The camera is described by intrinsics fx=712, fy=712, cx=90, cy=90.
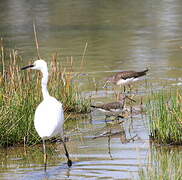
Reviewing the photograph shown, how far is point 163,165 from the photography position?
326 inches

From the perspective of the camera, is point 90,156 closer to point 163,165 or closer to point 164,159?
point 164,159

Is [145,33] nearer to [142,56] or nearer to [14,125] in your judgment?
[142,56]

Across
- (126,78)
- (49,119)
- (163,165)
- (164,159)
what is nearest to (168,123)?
(164,159)

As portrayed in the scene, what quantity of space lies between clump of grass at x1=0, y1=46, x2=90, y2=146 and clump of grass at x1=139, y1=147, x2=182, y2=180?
1.85 metres

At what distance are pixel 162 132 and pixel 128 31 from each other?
13.7 m

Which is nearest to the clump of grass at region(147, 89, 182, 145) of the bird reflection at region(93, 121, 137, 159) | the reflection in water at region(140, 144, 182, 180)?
the reflection in water at region(140, 144, 182, 180)

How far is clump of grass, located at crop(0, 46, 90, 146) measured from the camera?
9.87 m

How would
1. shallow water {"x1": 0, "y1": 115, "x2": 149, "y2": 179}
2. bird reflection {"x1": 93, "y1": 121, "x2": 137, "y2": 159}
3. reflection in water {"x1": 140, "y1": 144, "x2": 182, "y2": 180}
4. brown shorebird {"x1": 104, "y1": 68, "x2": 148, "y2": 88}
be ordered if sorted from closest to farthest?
reflection in water {"x1": 140, "y1": 144, "x2": 182, "y2": 180}
shallow water {"x1": 0, "y1": 115, "x2": 149, "y2": 179}
bird reflection {"x1": 93, "y1": 121, "x2": 137, "y2": 159}
brown shorebird {"x1": 104, "y1": 68, "x2": 148, "y2": 88}

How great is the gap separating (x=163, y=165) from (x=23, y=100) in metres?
2.73

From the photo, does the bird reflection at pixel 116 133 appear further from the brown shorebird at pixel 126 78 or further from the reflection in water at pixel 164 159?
the brown shorebird at pixel 126 78

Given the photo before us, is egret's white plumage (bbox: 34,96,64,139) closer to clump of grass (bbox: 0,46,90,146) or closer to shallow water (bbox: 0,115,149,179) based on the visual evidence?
shallow water (bbox: 0,115,149,179)

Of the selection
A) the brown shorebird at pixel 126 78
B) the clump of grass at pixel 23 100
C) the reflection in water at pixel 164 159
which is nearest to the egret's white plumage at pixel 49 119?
the clump of grass at pixel 23 100

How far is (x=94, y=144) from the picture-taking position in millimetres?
10109

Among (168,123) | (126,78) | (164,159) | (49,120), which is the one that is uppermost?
(49,120)
